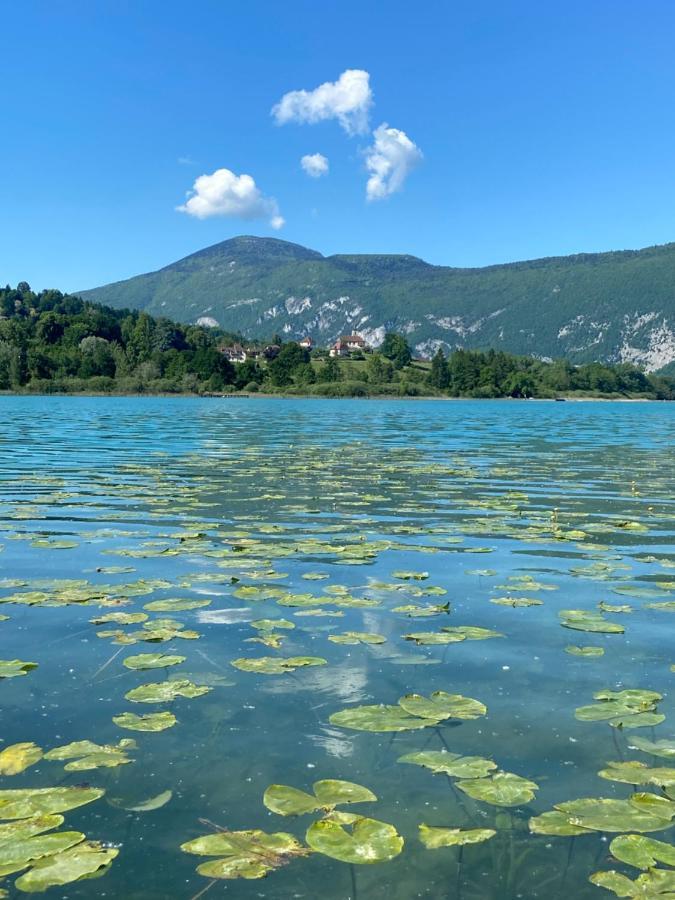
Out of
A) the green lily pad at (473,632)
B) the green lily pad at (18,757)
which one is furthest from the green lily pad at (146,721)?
the green lily pad at (473,632)

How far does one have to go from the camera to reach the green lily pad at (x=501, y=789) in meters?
5.74

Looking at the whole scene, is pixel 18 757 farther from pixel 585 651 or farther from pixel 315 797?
pixel 585 651

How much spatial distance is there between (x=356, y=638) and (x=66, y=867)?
17.3ft

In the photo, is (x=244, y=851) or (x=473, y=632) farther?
(x=473, y=632)

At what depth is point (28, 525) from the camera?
18219 mm

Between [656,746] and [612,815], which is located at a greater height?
[612,815]

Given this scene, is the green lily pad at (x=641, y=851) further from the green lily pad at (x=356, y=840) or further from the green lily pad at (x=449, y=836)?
the green lily pad at (x=356, y=840)

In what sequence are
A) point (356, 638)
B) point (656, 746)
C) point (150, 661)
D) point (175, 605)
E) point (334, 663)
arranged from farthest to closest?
point (175, 605) < point (356, 638) < point (334, 663) < point (150, 661) < point (656, 746)

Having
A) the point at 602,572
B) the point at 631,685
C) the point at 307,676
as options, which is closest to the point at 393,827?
the point at 307,676

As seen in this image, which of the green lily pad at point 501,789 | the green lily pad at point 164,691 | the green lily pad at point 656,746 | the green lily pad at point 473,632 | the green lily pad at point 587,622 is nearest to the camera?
the green lily pad at point 501,789

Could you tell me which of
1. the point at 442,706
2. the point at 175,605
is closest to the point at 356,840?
the point at 442,706

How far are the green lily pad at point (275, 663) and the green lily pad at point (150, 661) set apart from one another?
0.68 meters

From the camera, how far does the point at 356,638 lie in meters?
9.73

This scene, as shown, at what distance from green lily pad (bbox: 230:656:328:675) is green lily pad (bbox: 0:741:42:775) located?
2649 mm
